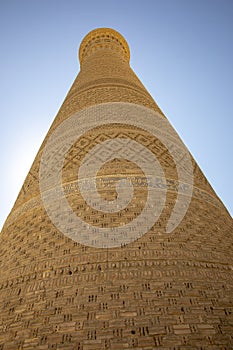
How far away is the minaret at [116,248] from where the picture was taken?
60.9 inches

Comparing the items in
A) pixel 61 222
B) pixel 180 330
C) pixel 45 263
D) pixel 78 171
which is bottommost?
pixel 180 330

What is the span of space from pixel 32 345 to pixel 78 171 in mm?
1558

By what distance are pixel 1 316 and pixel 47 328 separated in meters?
0.40

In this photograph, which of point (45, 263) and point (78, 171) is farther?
point (78, 171)

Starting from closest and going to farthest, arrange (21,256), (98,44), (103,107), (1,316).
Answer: (1,316) < (21,256) < (103,107) < (98,44)

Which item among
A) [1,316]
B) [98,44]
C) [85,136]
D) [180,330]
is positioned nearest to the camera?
[180,330]

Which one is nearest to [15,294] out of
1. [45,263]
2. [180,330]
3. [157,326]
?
[45,263]

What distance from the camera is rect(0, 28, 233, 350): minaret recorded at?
1.55m

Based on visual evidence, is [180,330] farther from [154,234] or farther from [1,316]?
[1,316]

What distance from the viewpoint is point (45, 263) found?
2002 mm

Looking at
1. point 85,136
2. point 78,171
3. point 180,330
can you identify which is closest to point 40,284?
point 180,330

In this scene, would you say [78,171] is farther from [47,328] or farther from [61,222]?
[47,328]

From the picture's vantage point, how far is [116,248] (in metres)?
1.97

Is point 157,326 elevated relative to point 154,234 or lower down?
lower down
